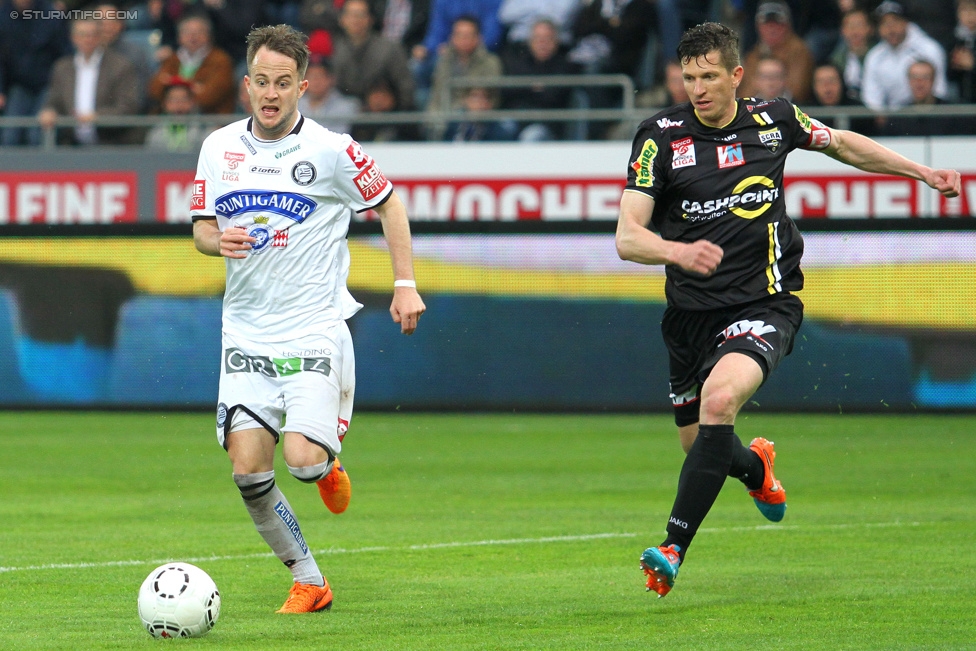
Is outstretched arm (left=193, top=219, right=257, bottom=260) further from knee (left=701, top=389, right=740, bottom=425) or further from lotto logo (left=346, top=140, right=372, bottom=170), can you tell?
knee (left=701, top=389, right=740, bottom=425)

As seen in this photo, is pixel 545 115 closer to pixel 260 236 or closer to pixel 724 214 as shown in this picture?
pixel 724 214

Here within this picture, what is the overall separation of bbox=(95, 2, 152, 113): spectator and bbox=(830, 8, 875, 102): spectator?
7572 mm

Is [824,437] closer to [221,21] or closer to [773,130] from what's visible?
[773,130]

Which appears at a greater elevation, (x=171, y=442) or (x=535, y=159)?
(x=535, y=159)

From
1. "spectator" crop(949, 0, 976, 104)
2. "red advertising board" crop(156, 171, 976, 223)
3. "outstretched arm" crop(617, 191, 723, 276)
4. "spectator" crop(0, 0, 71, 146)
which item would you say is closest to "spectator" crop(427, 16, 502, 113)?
"red advertising board" crop(156, 171, 976, 223)

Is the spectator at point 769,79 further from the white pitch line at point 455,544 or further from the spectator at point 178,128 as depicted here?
the white pitch line at point 455,544

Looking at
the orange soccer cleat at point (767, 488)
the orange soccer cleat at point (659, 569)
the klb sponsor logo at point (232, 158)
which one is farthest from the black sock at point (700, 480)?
the klb sponsor logo at point (232, 158)

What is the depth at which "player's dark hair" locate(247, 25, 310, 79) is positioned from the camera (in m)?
6.30

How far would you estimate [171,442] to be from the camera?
13156 mm

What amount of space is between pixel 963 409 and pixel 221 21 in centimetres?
932

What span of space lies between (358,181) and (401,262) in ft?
1.30

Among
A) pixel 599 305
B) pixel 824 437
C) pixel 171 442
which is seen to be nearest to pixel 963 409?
pixel 824 437

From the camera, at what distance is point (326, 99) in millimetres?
16766

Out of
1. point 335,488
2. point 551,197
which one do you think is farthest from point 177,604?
point 551,197
